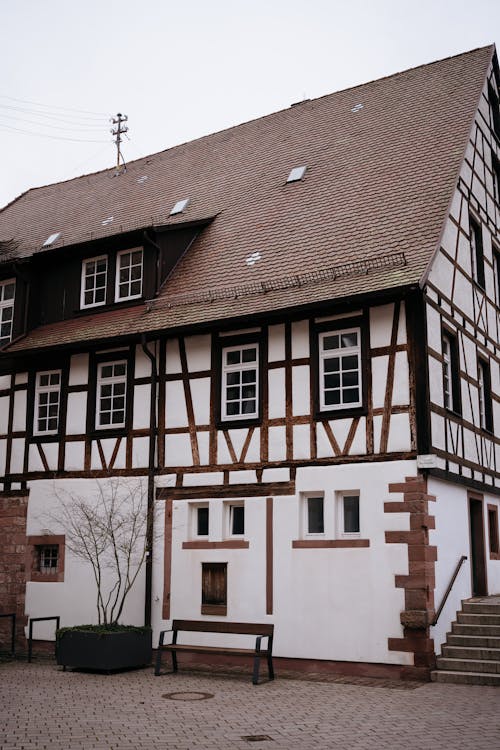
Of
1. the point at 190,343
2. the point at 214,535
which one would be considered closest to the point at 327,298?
the point at 190,343

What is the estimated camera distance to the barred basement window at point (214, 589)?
14.7 meters

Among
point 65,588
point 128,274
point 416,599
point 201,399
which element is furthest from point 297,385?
point 65,588

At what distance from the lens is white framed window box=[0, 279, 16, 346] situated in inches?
762

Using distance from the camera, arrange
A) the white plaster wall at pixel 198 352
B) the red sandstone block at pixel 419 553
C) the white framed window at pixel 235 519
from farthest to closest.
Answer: the white plaster wall at pixel 198 352 → the white framed window at pixel 235 519 → the red sandstone block at pixel 419 553

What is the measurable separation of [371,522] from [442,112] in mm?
9486

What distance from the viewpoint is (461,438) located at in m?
15.0

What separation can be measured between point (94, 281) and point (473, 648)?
34.6 feet

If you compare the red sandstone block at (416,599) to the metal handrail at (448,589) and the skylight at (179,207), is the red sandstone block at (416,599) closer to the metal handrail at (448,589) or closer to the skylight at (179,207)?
the metal handrail at (448,589)

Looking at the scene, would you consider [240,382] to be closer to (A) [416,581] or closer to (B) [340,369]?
(B) [340,369]

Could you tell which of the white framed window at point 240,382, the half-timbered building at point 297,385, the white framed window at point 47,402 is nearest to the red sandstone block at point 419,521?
the half-timbered building at point 297,385

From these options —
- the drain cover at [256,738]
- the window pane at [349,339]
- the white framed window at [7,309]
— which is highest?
the white framed window at [7,309]

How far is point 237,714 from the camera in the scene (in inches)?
402

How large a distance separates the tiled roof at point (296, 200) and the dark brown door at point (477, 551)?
4.83 meters

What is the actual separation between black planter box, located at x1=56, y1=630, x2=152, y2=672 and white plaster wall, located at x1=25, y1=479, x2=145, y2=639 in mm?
1104
